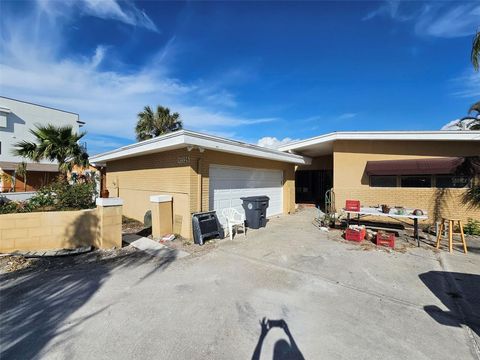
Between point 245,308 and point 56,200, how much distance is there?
6.72 m

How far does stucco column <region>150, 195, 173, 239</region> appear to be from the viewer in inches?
293

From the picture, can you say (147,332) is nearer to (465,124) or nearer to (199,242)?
(199,242)

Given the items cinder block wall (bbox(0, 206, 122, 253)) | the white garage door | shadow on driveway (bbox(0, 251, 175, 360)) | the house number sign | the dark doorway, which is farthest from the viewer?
the dark doorway

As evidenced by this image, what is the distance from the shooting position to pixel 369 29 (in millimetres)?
9016

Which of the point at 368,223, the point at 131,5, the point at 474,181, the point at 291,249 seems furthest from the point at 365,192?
the point at 131,5

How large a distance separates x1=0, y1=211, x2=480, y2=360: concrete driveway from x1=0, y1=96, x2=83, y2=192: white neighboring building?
22.6 metres

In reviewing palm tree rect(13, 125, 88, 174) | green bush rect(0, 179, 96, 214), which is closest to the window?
green bush rect(0, 179, 96, 214)

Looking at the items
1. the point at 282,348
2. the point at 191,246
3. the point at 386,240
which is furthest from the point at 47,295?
the point at 386,240

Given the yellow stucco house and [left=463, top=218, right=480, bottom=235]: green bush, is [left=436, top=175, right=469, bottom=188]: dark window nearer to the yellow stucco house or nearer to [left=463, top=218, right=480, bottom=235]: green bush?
the yellow stucco house

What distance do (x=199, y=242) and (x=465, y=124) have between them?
64.5 feet

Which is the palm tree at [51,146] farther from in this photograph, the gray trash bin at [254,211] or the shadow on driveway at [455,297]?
the shadow on driveway at [455,297]

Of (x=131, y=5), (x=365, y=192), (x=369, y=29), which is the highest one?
(x=369, y=29)

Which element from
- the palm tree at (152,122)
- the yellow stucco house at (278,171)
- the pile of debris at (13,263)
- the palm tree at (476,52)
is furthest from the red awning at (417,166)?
the palm tree at (152,122)

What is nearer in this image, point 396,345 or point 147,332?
point 396,345
